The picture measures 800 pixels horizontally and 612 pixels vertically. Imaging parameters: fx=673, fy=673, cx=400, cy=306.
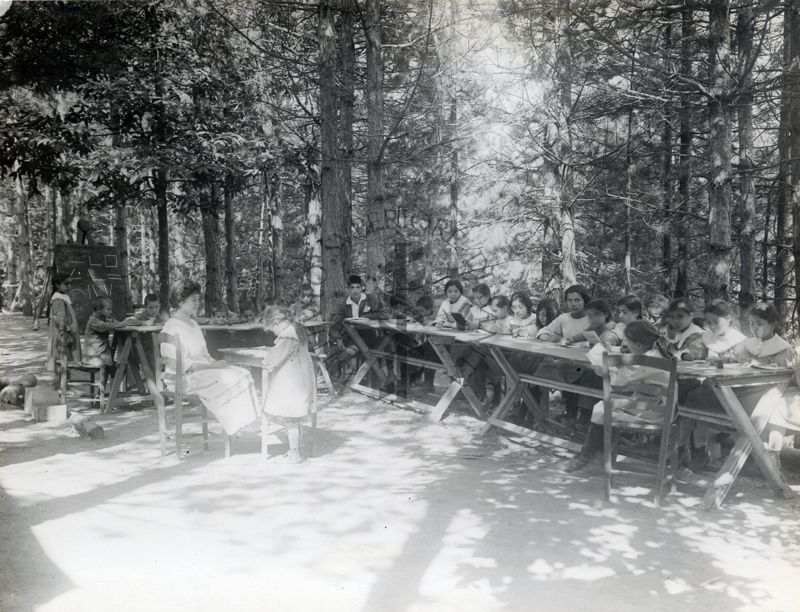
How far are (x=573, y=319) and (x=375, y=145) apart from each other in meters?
4.84

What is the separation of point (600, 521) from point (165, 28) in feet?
31.2

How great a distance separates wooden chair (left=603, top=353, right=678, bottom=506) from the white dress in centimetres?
318

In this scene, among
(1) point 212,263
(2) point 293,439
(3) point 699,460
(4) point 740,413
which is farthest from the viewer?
(1) point 212,263

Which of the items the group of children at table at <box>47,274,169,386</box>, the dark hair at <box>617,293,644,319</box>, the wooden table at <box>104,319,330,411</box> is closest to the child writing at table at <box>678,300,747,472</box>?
the dark hair at <box>617,293,644,319</box>

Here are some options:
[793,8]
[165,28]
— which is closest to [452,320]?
[793,8]

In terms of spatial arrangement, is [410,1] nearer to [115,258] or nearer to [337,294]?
[337,294]

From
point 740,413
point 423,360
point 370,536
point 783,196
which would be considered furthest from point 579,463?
point 783,196

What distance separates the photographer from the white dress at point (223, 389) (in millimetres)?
6199

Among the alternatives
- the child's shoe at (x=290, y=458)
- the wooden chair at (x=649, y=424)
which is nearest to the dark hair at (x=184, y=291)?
the child's shoe at (x=290, y=458)

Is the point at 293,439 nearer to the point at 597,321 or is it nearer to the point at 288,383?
the point at 288,383

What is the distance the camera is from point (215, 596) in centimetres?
341

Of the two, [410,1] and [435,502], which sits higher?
[410,1]

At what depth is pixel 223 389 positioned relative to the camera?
6.26 metres

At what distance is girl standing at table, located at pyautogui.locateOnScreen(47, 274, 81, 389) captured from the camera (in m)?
8.41
